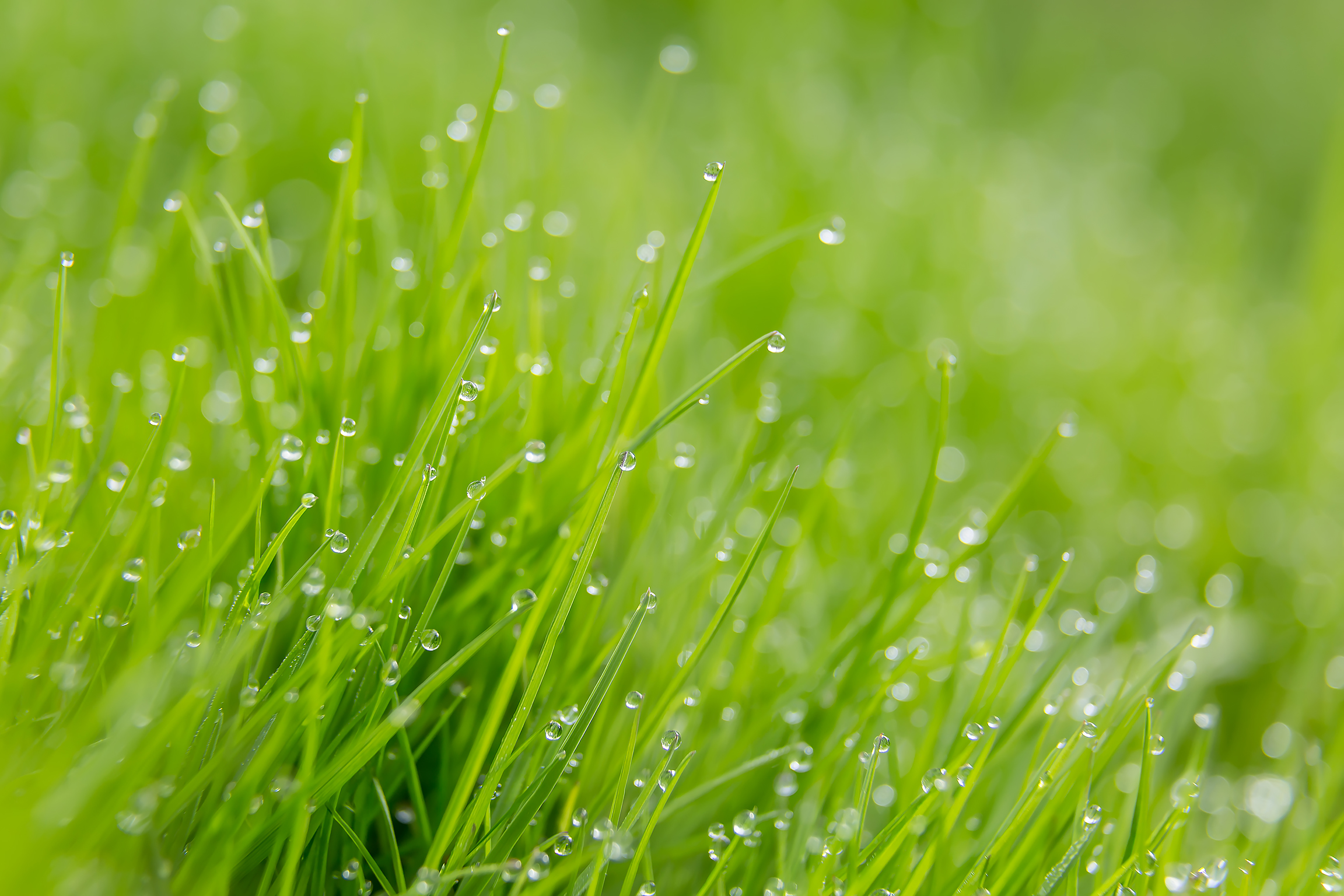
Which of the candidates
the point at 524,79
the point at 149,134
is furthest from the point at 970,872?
the point at 524,79

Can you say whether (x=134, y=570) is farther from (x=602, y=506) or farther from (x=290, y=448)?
(x=602, y=506)

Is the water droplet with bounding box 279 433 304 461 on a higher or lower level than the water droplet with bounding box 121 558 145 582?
higher

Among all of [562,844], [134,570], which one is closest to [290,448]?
[134,570]

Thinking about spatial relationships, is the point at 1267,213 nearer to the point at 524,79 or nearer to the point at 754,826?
the point at 524,79

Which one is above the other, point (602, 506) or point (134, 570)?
point (602, 506)

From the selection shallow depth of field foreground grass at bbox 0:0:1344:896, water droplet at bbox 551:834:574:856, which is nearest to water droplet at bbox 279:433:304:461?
shallow depth of field foreground grass at bbox 0:0:1344:896

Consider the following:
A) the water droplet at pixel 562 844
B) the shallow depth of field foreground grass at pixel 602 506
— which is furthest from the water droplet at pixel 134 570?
the water droplet at pixel 562 844

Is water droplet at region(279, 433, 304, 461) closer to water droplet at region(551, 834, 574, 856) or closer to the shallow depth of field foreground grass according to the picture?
the shallow depth of field foreground grass
